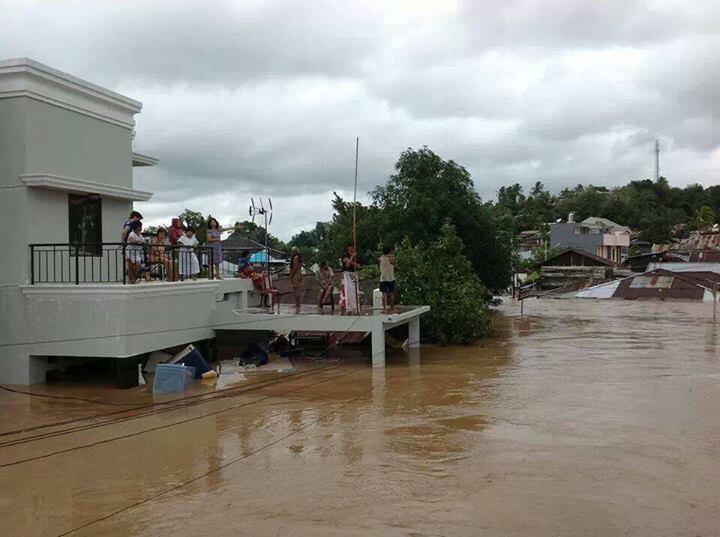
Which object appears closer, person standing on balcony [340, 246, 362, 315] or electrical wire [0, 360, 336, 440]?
electrical wire [0, 360, 336, 440]

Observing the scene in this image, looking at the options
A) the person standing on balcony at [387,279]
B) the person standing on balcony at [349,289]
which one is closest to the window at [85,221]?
the person standing on balcony at [349,289]

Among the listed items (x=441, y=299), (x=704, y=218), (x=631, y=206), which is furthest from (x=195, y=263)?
(x=631, y=206)

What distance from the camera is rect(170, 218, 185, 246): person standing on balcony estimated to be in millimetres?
16297

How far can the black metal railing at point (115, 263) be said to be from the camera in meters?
14.3

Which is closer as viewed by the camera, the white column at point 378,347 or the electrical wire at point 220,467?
the electrical wire at point 220,467

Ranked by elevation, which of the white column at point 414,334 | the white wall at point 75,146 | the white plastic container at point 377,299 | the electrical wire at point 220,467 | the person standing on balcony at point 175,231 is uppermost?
the white wall at point 75,146

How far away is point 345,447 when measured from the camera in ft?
32.3

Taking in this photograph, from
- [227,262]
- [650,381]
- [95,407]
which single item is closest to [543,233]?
[227,262]

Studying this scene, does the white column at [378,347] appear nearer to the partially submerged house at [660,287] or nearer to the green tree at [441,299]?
the green tree at [441,299]

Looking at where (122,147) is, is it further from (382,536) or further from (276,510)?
(382,536)

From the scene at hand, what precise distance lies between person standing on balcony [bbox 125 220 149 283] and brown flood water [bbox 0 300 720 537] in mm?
2278

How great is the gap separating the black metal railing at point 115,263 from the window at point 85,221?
4 centimetres

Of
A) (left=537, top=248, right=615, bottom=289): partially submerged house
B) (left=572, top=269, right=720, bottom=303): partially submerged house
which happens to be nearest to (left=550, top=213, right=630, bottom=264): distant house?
(left=537, top=248, right=615, bottom=289): partially submerged house

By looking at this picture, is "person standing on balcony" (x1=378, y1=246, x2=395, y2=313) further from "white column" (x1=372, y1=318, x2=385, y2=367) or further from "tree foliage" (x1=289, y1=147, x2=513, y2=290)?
"tree foliage" (x1=289, y1=147, x2=513, y2=290)
